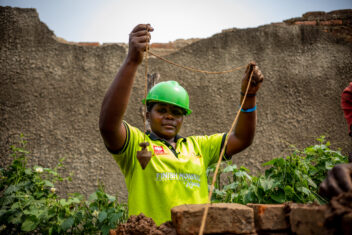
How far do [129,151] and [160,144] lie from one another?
27 cm

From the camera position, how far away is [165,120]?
1.94 meters

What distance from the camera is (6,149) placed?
3549 mm

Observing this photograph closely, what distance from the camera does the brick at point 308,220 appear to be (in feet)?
2.99

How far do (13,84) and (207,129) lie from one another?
311 centimetres

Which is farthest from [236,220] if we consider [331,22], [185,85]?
[331,22]

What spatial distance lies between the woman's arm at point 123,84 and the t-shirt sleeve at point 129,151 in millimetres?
210

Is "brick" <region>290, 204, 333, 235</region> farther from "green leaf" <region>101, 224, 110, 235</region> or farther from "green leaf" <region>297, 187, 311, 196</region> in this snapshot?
"green leaf" <region>101, 224, 110, 235</region>

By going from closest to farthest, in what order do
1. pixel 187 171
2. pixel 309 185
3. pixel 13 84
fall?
pixel 187 171 → pixel 309 185 → pixel 13 84

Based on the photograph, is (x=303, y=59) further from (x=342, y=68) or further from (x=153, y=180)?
(x=153, y=180)

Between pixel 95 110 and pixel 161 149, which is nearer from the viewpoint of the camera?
pixel 161 149

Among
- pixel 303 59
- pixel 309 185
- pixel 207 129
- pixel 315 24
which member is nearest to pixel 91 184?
pixel 207 129

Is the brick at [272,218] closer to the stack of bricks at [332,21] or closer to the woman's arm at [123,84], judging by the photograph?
the woman's arm at [123,84]

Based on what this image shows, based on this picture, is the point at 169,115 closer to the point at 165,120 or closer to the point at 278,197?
the point at 165,120

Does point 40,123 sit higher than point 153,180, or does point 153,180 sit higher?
point 40,123
